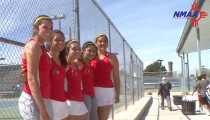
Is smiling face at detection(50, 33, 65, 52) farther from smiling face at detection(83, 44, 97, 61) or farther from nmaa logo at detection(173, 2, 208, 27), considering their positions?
nmaa logo at detection(173, 2, 208, 27)

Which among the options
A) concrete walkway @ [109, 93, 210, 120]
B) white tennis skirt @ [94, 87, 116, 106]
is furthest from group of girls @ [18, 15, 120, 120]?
concrete walkway @ [109, 93, 210, 120]

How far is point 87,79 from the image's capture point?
4.09 meters

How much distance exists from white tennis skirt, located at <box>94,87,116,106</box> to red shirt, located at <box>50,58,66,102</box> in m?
1.49

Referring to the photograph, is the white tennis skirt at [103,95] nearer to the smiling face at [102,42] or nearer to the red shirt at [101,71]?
the red shirt at [101,71]

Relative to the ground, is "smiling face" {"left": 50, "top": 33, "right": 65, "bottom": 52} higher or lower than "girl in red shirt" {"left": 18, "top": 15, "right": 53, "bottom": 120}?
higher

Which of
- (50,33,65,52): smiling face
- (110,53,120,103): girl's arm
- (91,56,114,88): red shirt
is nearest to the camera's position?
(50,33,65,52): smiling face

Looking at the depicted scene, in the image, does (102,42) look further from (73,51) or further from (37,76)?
(37,76)

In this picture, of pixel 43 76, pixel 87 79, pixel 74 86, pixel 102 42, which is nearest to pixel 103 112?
pixel 87 79

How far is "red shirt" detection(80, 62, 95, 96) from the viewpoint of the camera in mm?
4062

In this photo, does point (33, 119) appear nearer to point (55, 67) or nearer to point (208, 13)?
point (55, 67)

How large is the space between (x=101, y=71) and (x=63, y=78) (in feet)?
4.78

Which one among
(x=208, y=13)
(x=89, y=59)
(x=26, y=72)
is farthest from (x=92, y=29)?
(x=208, y=13)

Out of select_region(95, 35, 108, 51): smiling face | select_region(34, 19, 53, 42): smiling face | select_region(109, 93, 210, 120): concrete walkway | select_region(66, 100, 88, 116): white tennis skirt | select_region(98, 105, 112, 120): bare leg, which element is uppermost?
select_region(95, 35, 108, 51): smiling face

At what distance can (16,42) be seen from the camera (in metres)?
3.09
